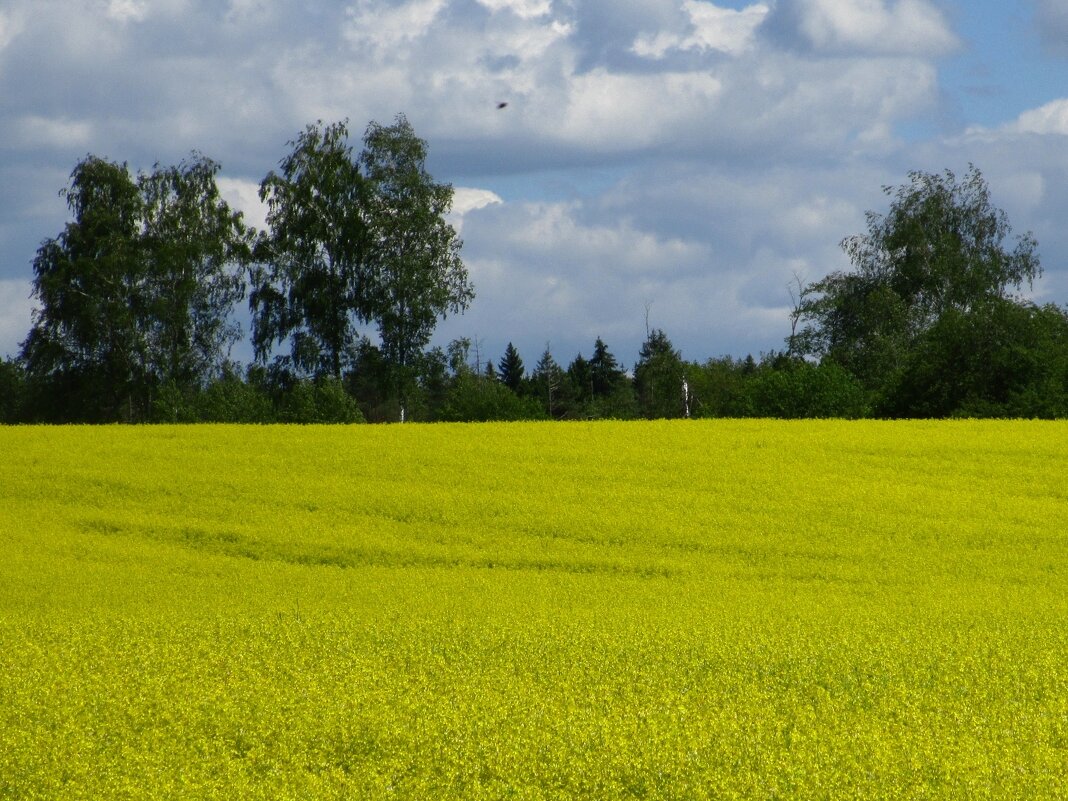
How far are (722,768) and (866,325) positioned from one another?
55.8 metres

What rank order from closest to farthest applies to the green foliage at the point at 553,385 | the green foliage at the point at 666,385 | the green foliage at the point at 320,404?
the green foliage at the point at 320,404
the green foliage at the point at 666,385
the green foliage at the point at 553,385

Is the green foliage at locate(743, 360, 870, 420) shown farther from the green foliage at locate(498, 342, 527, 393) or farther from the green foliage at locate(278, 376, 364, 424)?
the green foliage at locate(498, 342, 527, 393)

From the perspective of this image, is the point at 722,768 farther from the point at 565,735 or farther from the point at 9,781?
the point at 9,781

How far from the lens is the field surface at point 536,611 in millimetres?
10008

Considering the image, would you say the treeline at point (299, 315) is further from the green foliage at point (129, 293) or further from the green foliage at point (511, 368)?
the green foliage at point (511, 368)

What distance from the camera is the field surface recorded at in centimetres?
1001

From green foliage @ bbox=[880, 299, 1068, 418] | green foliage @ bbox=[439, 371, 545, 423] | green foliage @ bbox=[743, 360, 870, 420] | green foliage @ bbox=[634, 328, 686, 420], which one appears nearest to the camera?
green foliage @ bbox=[880, 299, 1068, 418]

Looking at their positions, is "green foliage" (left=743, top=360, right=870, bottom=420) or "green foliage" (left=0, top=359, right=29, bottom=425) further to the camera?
"green foliage" (left=0, top=359, right=29, bottom=425)

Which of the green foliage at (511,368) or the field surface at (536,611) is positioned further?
the green foliage at (511,368)

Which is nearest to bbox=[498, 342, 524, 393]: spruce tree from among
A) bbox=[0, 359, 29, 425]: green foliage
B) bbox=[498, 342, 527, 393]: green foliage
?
bbox=[498, 342, 527, 393]: green foliage

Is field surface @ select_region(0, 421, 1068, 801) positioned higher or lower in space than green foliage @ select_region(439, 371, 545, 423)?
lower

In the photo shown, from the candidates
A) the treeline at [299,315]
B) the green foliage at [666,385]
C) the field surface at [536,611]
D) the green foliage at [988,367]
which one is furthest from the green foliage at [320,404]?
the green foliage at [666,385]

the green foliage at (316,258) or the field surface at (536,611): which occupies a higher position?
A: the green foliage at (316,258)

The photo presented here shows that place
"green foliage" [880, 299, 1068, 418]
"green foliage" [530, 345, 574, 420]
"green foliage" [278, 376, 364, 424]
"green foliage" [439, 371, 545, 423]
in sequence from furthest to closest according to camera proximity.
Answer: "green foliage" [530, 345, 574, 420]
"green foliage" [439, 371, 545, 423]
"green foliage" [278, 376, 364, 424]
"green foliage" [880, 299, 1068, 418]
